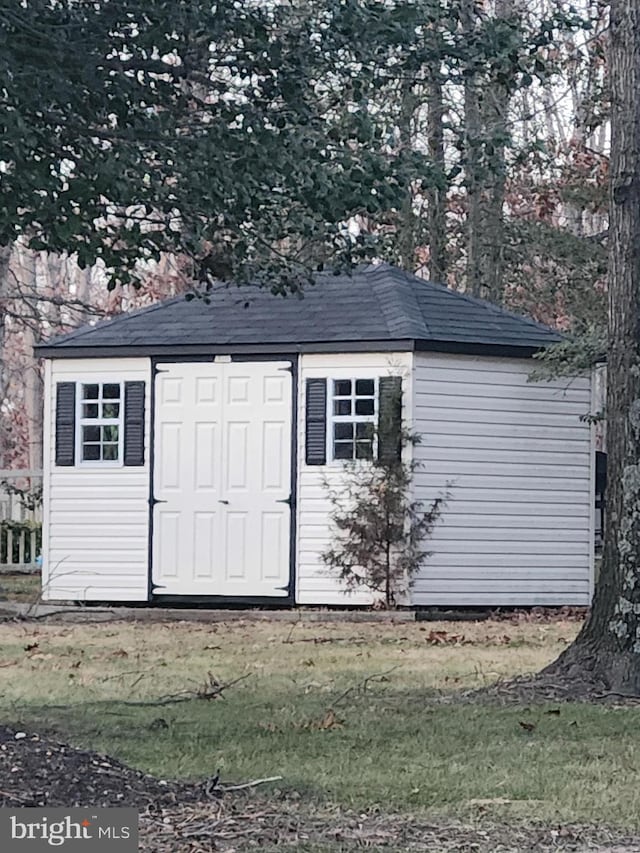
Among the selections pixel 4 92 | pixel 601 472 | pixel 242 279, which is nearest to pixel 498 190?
pixel 601 472

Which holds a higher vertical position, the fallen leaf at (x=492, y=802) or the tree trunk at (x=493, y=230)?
the tree trunk at (x=493, y=230)

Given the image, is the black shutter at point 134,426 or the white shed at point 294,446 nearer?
the white shed at point 294,446

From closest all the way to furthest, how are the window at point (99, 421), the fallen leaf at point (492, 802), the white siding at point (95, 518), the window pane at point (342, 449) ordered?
1. the fallen leaf at point (492, 802)
2. the window pane at point (342, 449)
3. the white siding at point (95, 518)
4. the window at point (99, 421)

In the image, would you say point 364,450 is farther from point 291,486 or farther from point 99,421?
point 99,421

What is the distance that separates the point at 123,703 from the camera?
969cm

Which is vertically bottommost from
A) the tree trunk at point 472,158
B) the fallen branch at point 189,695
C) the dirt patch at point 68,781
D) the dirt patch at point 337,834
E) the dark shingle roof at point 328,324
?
the fallen branch at point 189,695

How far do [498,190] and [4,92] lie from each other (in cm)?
1787

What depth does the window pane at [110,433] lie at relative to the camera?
18.9 meters

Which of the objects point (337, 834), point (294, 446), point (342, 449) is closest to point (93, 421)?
point (294, 446)

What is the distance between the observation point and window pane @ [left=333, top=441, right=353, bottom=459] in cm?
1795

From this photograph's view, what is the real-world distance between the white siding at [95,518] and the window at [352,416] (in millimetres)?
2249

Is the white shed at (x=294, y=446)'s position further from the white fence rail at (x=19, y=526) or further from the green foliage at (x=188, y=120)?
the green foliage at (x=188, y=120)

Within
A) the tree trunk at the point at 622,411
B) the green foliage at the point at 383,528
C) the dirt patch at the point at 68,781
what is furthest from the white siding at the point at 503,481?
the dirt patch at the point at 68,781

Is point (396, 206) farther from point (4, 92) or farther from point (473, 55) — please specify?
point (4, 92)
